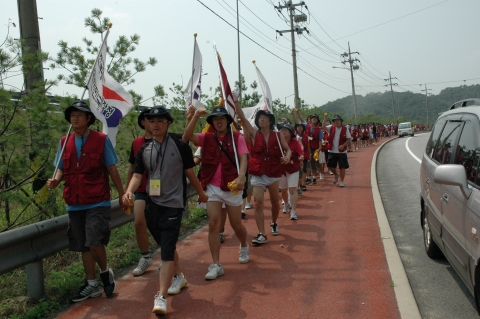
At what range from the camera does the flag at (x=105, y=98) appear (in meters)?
5.65

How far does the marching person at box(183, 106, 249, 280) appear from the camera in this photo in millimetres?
5828

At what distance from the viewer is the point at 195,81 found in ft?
21.7

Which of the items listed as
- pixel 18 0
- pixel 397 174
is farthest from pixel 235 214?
pixel 397 174

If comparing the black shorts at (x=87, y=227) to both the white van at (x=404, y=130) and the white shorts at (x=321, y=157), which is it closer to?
the white shorts at (x=321, y=157)

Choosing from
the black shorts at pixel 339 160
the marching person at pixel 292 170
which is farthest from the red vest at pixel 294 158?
the black shorts at pixel 339 160

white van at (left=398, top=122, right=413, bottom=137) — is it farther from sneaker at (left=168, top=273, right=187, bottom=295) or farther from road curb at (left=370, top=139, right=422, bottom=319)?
sneaker at (left=168, top=273, right=187, bottom=295)

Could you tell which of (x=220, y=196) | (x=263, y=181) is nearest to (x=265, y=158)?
(x=263, y=181)

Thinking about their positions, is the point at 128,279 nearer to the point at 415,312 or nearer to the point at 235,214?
the point at 235,214

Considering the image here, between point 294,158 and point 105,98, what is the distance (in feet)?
13.7

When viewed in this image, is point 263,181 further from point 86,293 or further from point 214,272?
point 86,293

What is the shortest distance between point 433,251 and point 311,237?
1985 mm

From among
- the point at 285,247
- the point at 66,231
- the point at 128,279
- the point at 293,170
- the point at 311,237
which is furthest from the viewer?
the point at 293,170

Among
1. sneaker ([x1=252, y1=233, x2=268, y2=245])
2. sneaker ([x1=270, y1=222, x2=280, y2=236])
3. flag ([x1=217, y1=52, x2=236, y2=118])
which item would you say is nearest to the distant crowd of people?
flag ([x1=217, y1=52, x2=236, y2=118])

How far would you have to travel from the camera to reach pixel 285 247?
281 inches
